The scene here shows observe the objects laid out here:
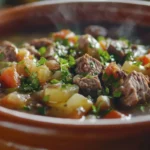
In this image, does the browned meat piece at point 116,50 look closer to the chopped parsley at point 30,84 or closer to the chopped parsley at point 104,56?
the chopped parsley at point 104,56

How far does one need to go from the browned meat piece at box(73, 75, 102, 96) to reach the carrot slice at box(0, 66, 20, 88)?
403 mm

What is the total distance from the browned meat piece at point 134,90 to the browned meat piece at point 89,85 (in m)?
0.16

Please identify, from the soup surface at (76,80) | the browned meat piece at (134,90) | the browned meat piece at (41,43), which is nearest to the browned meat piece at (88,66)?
the soup surface at (76,80)

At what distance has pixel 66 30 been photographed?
346 centimetres

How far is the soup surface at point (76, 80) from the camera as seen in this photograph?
7.29 feet

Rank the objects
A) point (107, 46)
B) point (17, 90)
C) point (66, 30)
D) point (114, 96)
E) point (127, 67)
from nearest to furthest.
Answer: point (114, 96), point (17, 90), point (127, 67), point (107, 46), point (66, 30)

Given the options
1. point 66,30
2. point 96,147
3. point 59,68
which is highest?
point 66,30

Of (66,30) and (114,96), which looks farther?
(66,30)

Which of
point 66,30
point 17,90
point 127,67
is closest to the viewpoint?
point 17,90

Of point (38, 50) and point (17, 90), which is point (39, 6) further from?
point (17, 90)

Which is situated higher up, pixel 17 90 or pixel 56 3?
pixel 56 3

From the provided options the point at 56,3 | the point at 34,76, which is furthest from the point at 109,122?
the point at 56,3

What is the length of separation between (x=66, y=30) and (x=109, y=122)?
178 cm

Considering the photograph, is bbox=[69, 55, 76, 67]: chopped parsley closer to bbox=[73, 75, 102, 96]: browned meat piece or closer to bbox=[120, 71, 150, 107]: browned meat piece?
bbox=[73, 75, 102, 96]: browned meat piece
